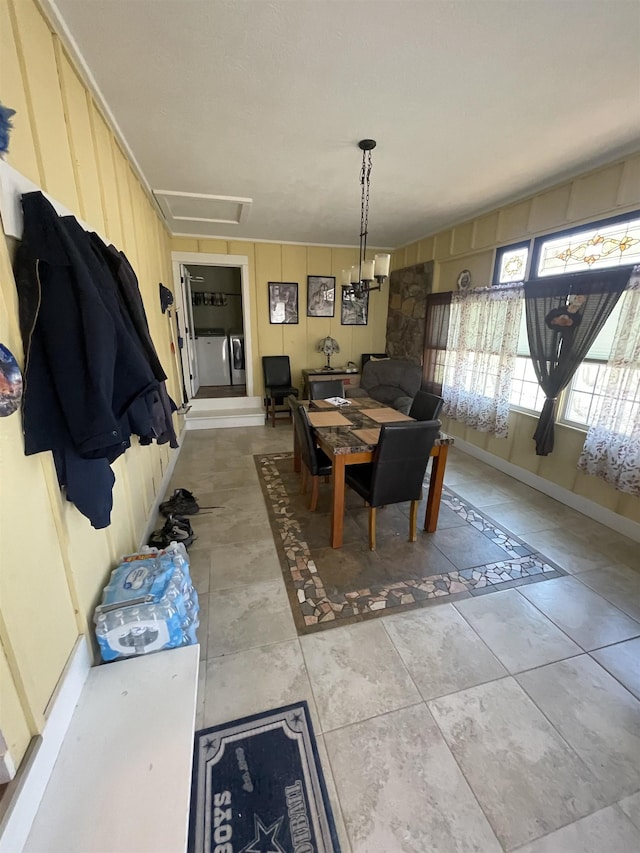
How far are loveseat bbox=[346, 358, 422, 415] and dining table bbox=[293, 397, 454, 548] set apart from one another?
1.39 metres

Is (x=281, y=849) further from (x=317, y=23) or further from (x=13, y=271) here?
(x=317, y=23)

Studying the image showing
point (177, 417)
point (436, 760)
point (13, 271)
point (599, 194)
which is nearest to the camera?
point (13, 271)

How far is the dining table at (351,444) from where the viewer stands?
7.07 ft

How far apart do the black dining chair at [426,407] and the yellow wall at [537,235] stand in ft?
3.75

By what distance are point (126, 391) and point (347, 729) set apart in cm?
151

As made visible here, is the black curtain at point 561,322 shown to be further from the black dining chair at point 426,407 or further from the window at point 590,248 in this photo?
the black dining chair at point 426,407

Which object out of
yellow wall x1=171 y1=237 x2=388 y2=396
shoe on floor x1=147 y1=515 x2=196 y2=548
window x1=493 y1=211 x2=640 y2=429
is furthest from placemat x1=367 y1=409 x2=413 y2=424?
yellow wall x1=171 y1=237 x2=388 y2=396

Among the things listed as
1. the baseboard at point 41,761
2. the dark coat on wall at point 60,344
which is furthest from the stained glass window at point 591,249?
the baseboard at point 41,761

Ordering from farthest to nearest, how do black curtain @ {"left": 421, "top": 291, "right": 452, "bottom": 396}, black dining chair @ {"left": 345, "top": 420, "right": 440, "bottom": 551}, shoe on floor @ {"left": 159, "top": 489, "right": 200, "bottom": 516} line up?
black curtain @ {"left": 421, "top": 291, "right": 452, "bottom": 396} < shoe on floor @ {"left": 159, "top": 489, "right": 200, "bottom": 516} < black dining chair @ {"left": 345, "top": 420, "right": 440, "bottom": 551}

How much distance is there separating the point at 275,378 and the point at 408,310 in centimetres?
222

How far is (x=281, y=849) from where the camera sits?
98 cm

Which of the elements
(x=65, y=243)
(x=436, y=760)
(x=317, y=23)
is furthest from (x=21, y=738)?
(x=317, y=23)

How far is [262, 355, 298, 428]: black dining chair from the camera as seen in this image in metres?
5.05

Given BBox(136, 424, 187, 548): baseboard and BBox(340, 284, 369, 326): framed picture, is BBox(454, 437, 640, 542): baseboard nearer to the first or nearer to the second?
BBox(340, 284, 369, 326): framed picture
